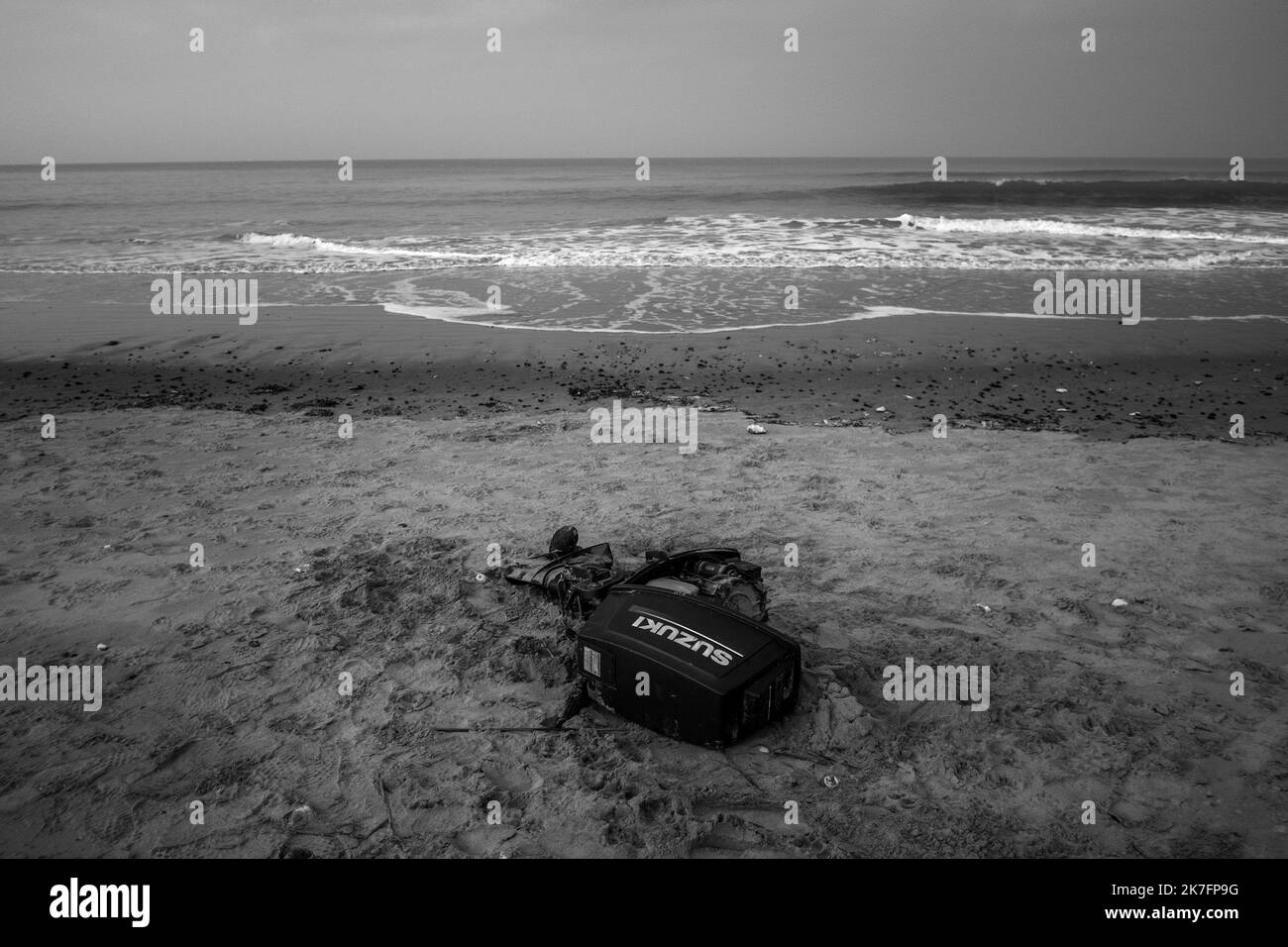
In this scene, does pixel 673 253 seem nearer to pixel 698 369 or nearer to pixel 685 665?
pixel 698 369

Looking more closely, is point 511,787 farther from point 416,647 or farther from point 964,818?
point 964,818

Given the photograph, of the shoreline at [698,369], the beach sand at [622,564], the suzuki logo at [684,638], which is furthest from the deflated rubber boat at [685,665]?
the shoreline at [698,369]

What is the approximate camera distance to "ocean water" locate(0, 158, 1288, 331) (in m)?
14.8

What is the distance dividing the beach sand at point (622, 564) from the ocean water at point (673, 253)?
520cm

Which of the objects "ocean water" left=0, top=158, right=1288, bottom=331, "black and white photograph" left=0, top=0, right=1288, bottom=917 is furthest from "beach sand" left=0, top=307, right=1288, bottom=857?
"ocean water" left=0, top=158, right=1288, bottom=331

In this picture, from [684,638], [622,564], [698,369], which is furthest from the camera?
[698,369]

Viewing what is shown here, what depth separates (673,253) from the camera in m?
21.0

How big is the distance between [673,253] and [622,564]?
1682 cm

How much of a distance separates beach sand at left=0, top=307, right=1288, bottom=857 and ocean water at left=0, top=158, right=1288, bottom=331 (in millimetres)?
5201

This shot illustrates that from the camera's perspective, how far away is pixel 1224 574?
5.38m

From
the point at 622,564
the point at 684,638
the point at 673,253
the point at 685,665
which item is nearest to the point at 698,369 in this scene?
the point at 622,564

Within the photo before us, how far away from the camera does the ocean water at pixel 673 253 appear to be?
14.8 meters

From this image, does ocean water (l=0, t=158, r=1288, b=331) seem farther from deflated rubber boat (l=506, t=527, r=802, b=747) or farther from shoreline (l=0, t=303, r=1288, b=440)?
deflated rubber boat (l=506, t=527, r=802, b=747)
